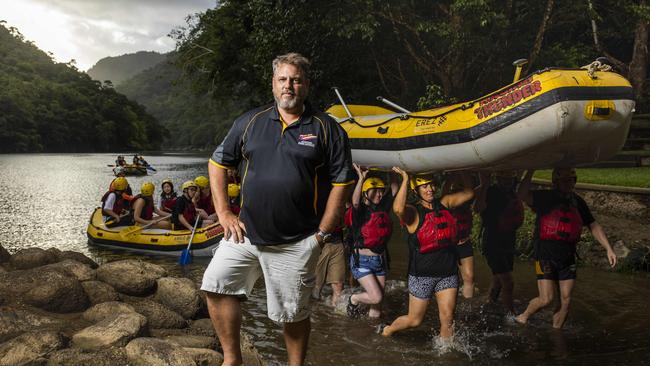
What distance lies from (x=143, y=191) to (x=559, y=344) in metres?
9.12

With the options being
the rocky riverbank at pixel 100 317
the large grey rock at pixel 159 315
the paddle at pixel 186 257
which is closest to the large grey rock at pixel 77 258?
the rocky riverbank at pixel 100 317

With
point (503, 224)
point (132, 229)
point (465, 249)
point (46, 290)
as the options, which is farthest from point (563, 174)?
point (132, 229)

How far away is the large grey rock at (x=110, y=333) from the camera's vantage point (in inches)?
162

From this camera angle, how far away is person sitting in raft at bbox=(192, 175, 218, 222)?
11.6 meters

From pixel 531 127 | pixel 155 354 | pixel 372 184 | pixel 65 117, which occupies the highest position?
pixel 65 117

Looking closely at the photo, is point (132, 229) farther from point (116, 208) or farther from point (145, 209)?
point (116, 208)

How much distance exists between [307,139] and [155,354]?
193 centimetres

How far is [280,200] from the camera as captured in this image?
10.6 ft

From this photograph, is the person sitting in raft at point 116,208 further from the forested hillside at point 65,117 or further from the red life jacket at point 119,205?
the forested hillside at point 65,117

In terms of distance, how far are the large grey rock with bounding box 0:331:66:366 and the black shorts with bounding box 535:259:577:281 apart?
453cm

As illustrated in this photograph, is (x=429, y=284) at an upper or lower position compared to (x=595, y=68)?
lower

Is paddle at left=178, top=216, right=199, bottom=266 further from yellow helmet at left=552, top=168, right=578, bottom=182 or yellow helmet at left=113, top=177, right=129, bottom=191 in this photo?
yellow helmet at left=552, top=168, right=578, bottom=182

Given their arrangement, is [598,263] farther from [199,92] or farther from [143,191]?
[199,92]

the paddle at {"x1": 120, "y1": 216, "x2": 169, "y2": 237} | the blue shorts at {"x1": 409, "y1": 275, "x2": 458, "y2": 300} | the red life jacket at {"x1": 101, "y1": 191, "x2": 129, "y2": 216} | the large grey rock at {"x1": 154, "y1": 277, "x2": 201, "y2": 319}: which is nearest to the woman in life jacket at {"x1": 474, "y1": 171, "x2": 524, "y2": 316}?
the blue shorts at {"x1": 409, "y1": 275, "x2": 458, "y2": 300}
